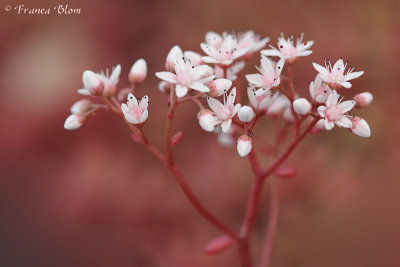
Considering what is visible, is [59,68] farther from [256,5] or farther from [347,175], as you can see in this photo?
[347,175]

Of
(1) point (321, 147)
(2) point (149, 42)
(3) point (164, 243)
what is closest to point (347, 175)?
(1) point (321, 147)

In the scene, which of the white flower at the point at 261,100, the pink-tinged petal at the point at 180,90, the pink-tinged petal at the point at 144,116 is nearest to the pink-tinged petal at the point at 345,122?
the white flower at the point at 261,100

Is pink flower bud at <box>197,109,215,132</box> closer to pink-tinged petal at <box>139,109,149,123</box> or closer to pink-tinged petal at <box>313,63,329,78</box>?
pink-tinged petal at <box>139,109,149,123</box>

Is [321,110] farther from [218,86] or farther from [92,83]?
[92,83]

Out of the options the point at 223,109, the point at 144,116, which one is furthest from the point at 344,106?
the point at 144,116

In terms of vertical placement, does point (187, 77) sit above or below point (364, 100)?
above

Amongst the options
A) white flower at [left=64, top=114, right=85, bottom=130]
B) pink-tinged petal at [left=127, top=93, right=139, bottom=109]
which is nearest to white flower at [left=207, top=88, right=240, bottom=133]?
pink-tinged petal at [left=127, top=93, right=139, bottom=109]
